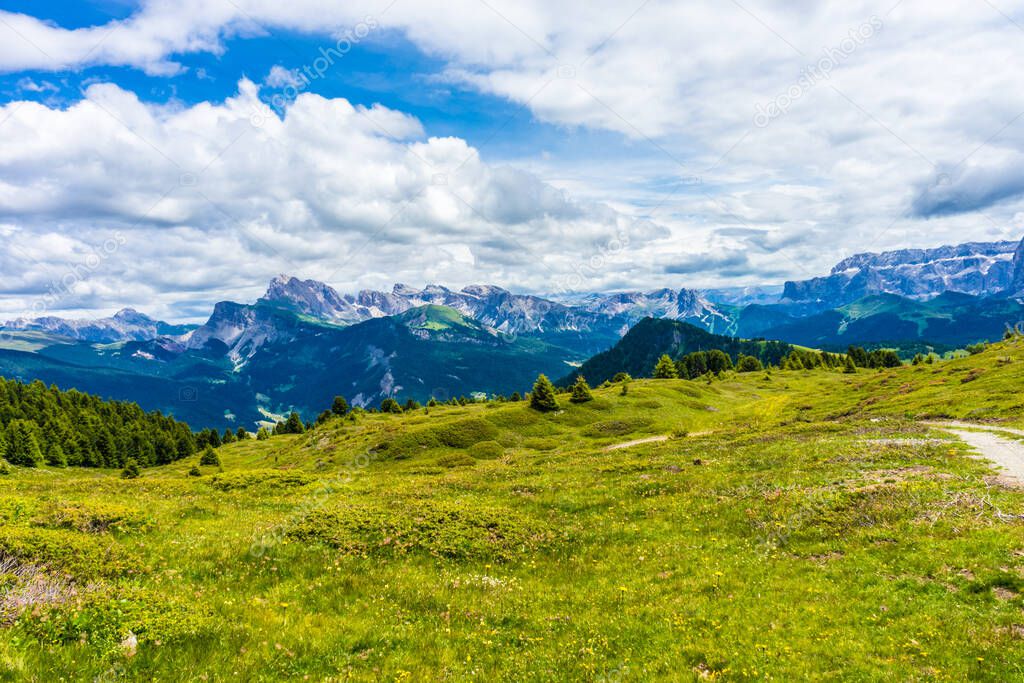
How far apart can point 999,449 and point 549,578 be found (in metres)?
33.7

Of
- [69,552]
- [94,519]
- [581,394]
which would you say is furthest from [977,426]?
[94,519]

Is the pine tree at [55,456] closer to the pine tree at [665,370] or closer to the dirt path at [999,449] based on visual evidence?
the pine tree at [665,370]

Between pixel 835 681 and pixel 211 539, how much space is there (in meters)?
20.6

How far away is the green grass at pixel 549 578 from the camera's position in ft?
36.6

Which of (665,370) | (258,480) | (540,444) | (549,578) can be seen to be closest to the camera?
(549,578)

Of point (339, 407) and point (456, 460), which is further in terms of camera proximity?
point (339, 407)

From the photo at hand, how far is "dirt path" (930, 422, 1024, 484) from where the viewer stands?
972 inches

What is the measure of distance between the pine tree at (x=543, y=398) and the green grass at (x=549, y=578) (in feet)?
183

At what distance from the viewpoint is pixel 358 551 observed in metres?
19.1

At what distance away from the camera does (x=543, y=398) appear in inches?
3477

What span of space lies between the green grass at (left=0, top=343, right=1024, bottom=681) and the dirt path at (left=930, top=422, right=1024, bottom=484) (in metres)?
1.37

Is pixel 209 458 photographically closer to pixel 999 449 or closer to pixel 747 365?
pixel 999 449

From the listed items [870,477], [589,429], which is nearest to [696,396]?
[589,429]

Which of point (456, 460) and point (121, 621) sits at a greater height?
Result: point (121, 621)
